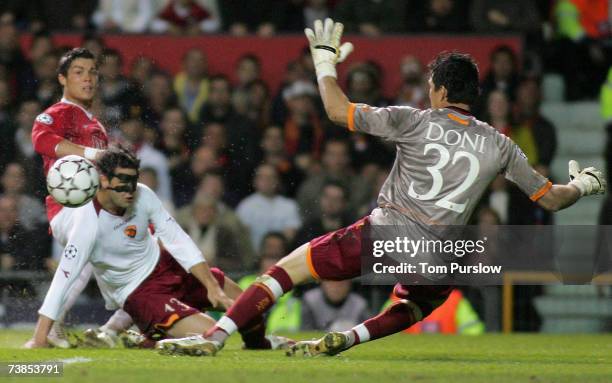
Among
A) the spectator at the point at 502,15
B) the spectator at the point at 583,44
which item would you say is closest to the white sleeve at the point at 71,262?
the spectator at the point at 502,15

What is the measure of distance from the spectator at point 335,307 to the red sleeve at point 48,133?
3.33 meters

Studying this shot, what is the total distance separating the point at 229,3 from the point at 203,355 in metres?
7.83

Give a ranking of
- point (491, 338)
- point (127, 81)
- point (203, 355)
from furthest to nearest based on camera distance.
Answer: point (127, 81), point (491, 338), point (203, 355)

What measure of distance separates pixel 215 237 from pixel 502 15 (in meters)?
4.53

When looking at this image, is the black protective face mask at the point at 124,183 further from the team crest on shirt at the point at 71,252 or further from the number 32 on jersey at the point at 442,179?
the number 32 on jersey at the point at 442,179

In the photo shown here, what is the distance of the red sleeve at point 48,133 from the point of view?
9359 mm

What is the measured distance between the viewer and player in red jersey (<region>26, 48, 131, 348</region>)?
937 centimetres

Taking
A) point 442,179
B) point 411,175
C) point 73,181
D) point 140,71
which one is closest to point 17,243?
point 140,71

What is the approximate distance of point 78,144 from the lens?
9.63m

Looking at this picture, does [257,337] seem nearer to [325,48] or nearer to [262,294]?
[262,294]

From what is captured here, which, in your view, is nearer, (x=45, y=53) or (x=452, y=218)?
(x=452, y=218)

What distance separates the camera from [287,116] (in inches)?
545

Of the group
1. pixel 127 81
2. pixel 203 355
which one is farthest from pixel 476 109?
pixel 203 355

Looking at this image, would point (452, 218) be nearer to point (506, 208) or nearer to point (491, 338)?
point (491, 338)
